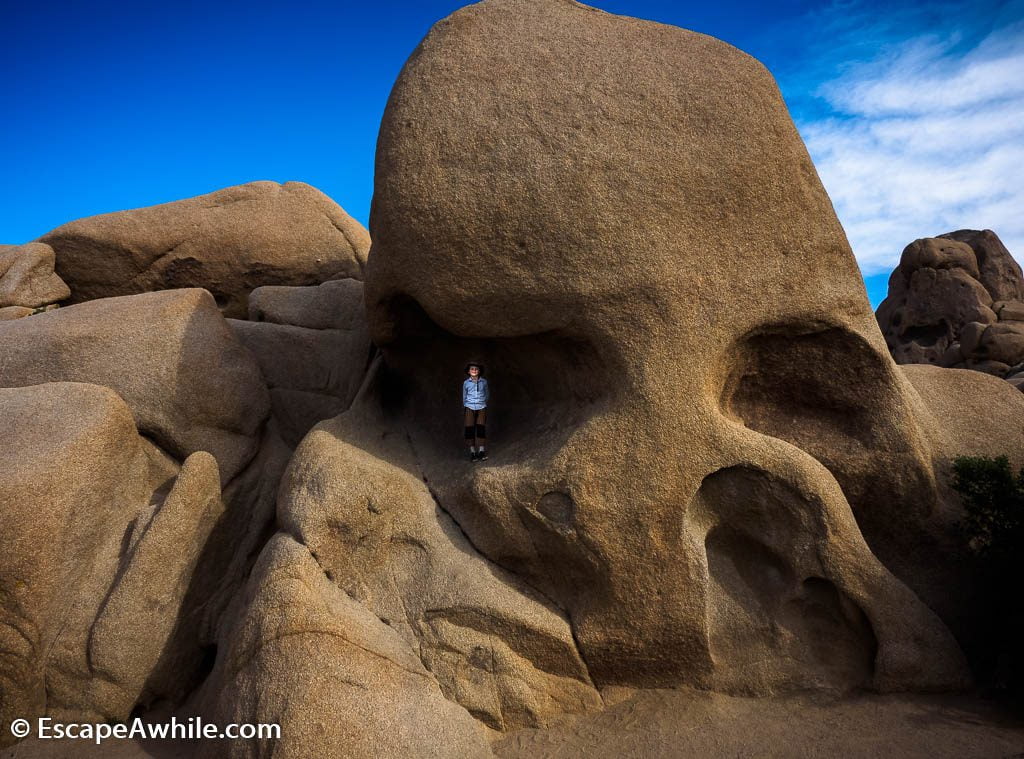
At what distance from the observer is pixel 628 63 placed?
640 cm

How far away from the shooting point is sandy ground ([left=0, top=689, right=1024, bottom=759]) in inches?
200

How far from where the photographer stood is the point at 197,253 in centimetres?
1023

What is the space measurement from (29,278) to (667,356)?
28.3 feet

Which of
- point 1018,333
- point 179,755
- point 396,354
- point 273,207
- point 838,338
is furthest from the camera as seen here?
point 1018,333

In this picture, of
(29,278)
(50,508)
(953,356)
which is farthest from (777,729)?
(953,356)

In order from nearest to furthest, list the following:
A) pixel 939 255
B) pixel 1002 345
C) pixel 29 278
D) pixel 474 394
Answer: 1. pixel 474 394
2. pixel 29 278
3. pixel 1002 345
4. pixel 939 255

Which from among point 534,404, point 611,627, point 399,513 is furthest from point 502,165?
point 611,627

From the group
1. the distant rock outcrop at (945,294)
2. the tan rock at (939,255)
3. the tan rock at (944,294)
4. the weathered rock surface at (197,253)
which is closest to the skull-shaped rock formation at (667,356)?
the weathered rock surface at (197,253)

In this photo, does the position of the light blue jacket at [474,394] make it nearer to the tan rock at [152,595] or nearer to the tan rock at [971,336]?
the tan rock at [152,595]

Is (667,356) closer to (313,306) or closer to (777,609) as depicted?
(777,609)

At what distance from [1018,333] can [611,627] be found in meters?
14.7

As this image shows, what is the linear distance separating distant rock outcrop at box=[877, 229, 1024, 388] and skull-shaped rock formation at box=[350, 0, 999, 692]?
13218 mm

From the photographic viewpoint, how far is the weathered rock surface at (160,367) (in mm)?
7285

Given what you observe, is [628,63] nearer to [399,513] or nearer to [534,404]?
[534,404]
